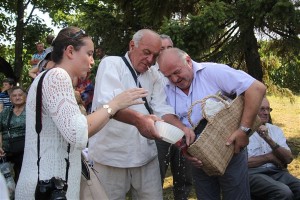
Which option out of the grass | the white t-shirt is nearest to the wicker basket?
the white t-shirt

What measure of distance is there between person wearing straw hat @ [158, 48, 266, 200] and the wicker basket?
0.05 meters

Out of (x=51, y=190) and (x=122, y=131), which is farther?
(x=122, y=131)

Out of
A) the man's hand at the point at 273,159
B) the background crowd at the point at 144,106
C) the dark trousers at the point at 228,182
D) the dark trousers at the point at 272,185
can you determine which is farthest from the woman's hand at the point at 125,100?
the man's hand at the point at 273,159

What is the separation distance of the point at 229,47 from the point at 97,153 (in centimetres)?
450

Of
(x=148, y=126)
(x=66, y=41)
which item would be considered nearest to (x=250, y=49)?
(x=148, y=126)

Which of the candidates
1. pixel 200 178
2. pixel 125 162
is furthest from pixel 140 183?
pixel 200 178

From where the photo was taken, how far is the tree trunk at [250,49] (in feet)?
21.6

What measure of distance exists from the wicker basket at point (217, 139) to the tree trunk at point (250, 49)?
3807 millimetres

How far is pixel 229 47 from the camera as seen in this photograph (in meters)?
7.16

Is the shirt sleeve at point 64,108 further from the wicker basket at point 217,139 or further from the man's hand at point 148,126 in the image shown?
the wicker basket at point 217,139

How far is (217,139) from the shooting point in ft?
9.30

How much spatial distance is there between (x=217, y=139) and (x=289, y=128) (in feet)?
29.0

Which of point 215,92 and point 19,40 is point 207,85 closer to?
point 215,92

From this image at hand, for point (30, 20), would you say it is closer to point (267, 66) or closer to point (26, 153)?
point (267, 66)
